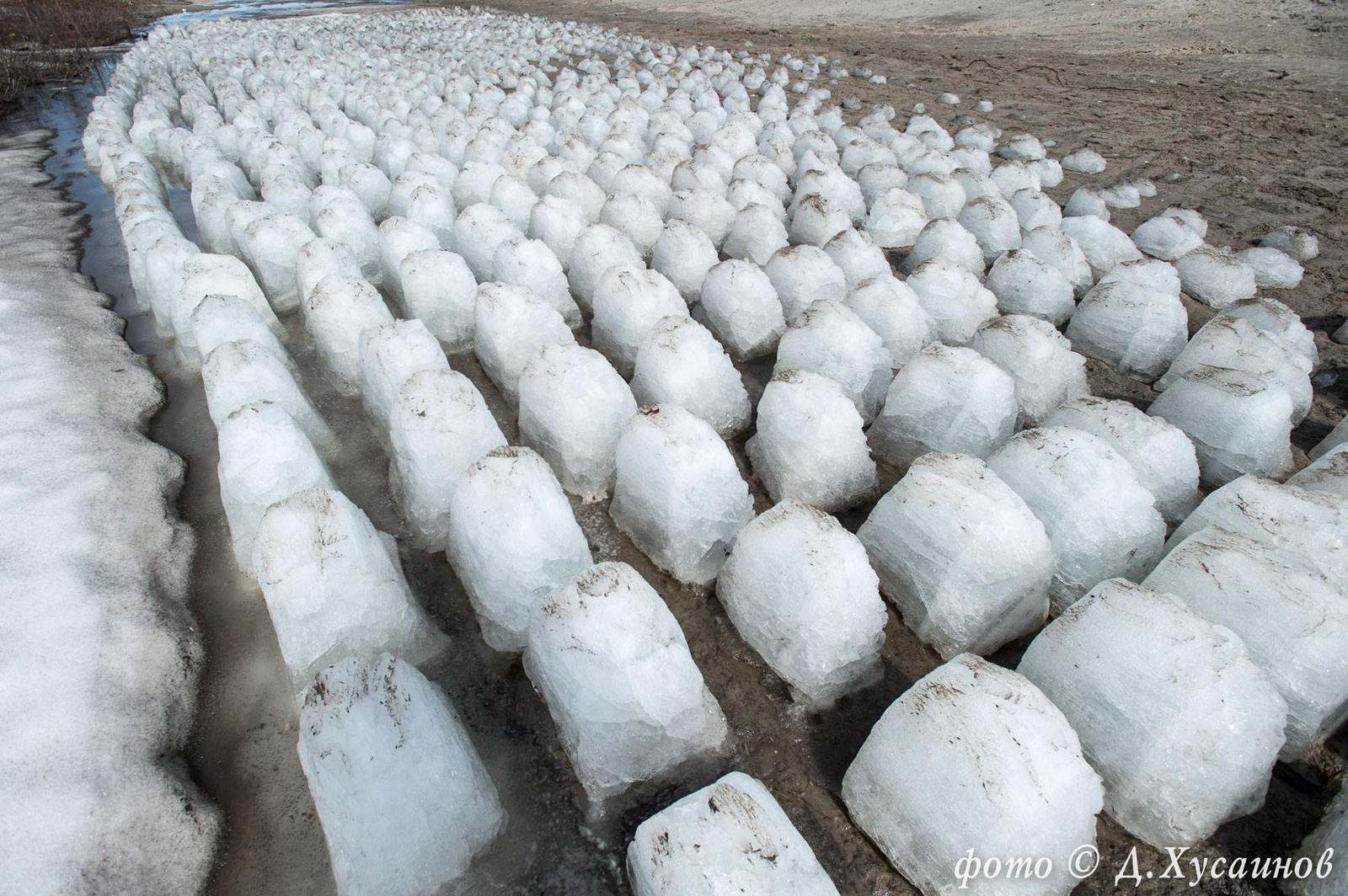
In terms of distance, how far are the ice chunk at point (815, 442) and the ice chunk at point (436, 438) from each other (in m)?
0.71

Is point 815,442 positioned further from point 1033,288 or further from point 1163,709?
point 1033,288

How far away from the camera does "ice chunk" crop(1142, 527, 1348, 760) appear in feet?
4.29

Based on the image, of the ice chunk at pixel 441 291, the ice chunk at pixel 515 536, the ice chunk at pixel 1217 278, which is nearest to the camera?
the ice chunk at pixel 515 536

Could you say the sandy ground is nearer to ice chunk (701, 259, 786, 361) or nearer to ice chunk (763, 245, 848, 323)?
ice chunk (701, 259, 786, 361)

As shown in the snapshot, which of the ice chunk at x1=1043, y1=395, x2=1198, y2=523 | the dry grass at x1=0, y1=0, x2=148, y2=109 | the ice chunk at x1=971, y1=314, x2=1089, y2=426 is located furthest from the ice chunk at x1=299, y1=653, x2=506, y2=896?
the dry grass at x1=0, y1=0, x2=148, y2=109

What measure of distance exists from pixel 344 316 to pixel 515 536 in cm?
132

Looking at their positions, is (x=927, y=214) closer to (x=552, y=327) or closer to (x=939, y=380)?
(x=939, y=380)

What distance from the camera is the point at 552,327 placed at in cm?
237

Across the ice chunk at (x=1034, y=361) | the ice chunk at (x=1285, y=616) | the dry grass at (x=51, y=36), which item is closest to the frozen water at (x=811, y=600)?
the ice chunk at (x=1285, y=616)

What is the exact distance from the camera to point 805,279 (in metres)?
2.63

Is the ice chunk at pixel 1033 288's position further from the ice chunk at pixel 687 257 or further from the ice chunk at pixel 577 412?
the ice chunk at pixel 577 412

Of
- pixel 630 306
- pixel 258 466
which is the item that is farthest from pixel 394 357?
pixel 630 306

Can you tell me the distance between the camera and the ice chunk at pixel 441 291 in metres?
2.61

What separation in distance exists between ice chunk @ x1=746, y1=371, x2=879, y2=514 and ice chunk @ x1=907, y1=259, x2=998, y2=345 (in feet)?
2.94
